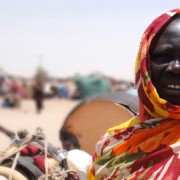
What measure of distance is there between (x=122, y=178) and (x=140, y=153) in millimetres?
114

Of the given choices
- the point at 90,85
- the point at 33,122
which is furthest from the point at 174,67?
the point at 90,85

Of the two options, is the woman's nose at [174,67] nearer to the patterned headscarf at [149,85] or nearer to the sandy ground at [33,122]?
the patterned headscarf at [149,85]

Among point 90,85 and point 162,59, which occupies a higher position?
point 162,59

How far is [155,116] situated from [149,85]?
0.42 feet

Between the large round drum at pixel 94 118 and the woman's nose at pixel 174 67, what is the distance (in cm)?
101

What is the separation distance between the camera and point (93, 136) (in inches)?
111

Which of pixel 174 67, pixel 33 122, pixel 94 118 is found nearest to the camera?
pixel 174 67

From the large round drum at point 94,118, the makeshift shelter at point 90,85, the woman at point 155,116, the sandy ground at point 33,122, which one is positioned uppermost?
the woman at point 155,116

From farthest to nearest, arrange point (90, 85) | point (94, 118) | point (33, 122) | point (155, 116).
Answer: point (90, 85) < point (33, 122) < point (94, 118) < point (155, 116)

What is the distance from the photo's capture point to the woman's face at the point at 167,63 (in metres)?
1.57

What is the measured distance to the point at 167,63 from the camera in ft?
5.25

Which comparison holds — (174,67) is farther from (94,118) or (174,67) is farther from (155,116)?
(94,118)

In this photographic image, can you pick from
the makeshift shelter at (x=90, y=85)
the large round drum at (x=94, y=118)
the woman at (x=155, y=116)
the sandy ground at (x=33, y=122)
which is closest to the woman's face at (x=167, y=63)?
the woman at (x=155, y=116)

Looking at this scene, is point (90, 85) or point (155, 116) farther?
point (90, 85)
